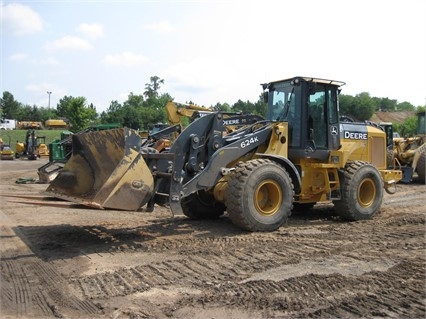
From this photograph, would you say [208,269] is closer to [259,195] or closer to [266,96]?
[259,195]

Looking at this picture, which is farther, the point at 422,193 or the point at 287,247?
the point at 422,193

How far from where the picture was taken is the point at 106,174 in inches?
268

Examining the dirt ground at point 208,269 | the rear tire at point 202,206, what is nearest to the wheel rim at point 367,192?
the dirt ground at point 208,269

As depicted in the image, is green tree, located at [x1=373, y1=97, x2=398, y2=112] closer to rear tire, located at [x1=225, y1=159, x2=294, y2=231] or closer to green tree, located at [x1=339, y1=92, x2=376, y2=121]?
green tree, located at [x1=339, y1=92, x2=376, y2=121]

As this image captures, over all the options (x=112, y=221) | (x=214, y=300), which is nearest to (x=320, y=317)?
(x=214, y=300)

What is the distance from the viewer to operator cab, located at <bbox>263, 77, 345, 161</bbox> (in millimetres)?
8406

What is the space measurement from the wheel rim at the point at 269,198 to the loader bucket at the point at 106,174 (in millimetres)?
→ 1953

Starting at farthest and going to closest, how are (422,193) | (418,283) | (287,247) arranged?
(422,193)
(287,247)
(418,283)

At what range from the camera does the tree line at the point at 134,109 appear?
54000 mm

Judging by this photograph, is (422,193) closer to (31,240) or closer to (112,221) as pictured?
(112,221)

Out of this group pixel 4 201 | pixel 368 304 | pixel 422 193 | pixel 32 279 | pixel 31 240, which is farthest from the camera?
pixel 422 193

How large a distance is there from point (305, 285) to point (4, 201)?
8919mm

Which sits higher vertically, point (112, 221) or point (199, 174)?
point (199, 174)

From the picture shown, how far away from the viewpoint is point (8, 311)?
4.21 meters
